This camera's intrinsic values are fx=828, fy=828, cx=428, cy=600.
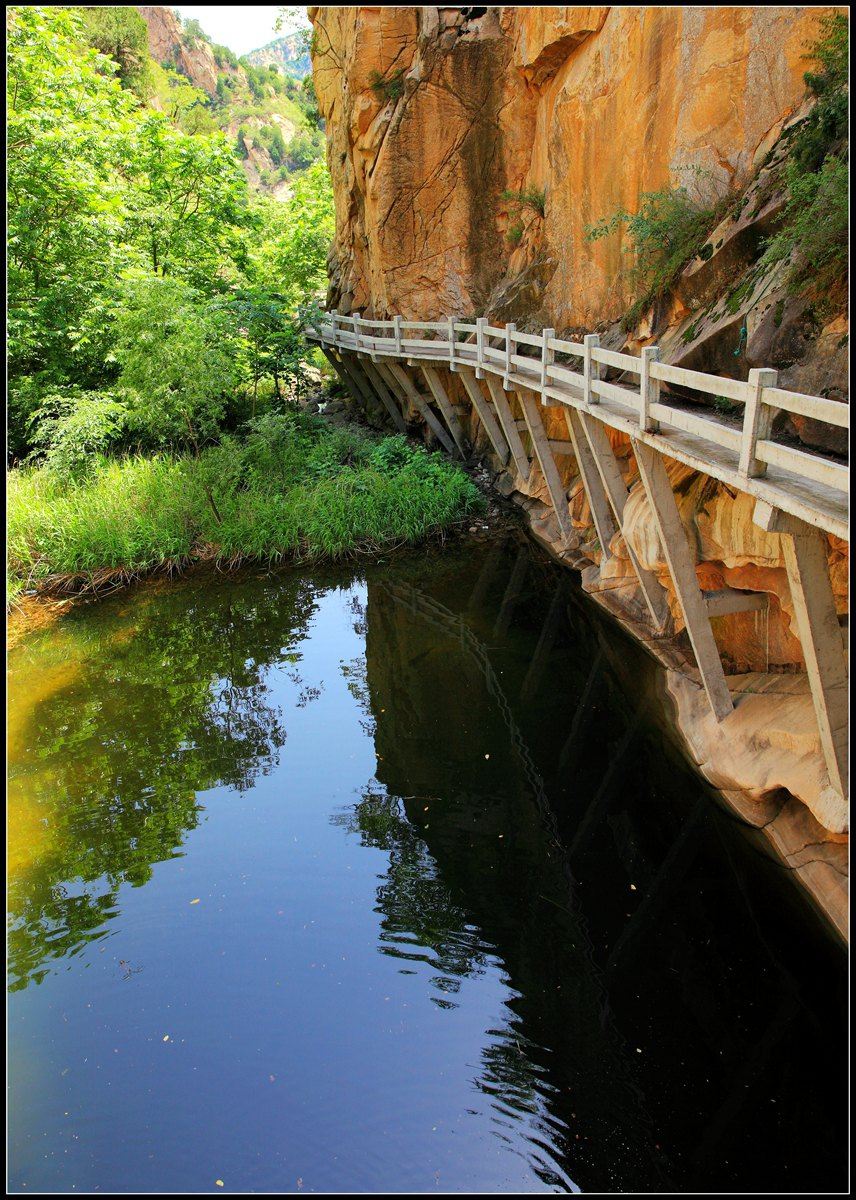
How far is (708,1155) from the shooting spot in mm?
4672

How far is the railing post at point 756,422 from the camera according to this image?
543 cm

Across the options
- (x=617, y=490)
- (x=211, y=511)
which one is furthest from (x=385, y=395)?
(x=617, y=490)

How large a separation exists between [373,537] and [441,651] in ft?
15.3

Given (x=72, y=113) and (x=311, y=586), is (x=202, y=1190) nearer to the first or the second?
(x=311, y=586)

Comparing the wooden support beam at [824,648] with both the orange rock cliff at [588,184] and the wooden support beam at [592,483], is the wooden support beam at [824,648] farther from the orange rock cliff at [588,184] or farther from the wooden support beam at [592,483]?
the wooden support beam at [592,483]

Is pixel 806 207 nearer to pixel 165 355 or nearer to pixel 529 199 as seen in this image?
pixel 529 199

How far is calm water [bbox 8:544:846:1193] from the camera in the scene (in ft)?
16.2

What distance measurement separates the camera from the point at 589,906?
6.78 m

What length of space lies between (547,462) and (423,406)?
287 inches

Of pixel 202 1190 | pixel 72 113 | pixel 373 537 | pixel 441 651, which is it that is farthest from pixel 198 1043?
pixel 72 113

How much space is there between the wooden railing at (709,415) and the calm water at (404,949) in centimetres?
324

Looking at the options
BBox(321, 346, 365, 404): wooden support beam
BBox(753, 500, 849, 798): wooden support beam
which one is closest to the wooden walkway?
BBox(753, 500, 849, 798): wooden support beam

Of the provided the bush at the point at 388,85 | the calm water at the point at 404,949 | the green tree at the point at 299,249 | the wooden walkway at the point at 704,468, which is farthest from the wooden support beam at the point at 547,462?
the green tree at the point at 299,249

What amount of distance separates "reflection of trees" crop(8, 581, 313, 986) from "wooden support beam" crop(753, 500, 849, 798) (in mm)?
5884
